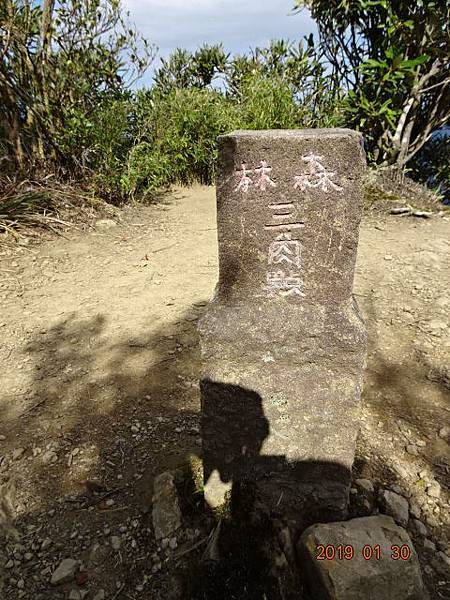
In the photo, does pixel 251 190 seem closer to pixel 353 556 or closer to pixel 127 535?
pixel 353 556

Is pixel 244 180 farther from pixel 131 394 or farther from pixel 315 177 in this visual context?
pixel 131 394

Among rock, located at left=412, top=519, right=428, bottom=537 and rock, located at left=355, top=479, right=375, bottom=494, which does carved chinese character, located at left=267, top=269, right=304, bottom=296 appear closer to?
rock, located at left=355, top=479, right=375, bottom=494

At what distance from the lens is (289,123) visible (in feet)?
20.3

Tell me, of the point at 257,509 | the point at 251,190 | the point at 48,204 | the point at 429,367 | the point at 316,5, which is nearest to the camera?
the point at 251,190

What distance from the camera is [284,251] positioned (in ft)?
4.93

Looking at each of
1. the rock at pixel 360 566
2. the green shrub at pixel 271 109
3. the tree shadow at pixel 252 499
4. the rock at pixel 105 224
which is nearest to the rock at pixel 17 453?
the tree shadow at pixel 252 499

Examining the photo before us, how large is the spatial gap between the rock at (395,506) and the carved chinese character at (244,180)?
1514 mm

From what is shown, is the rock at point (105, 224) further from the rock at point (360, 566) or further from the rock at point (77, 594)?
the rock at point (360, 566)

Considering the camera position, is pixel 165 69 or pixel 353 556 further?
pixel 165 69

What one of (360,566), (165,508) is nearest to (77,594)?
(165,508)

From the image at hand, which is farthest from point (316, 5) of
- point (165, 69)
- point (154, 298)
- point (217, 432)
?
point (217, 432)

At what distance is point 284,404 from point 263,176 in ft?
2.76

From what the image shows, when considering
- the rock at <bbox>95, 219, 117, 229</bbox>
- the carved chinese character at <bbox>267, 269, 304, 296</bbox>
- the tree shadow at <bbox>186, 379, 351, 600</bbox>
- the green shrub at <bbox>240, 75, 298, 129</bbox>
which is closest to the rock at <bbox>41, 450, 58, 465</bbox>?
the tree shadow at <bbox>186, 379, 351, 600</bbox>

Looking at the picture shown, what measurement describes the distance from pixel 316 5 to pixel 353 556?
657cm
